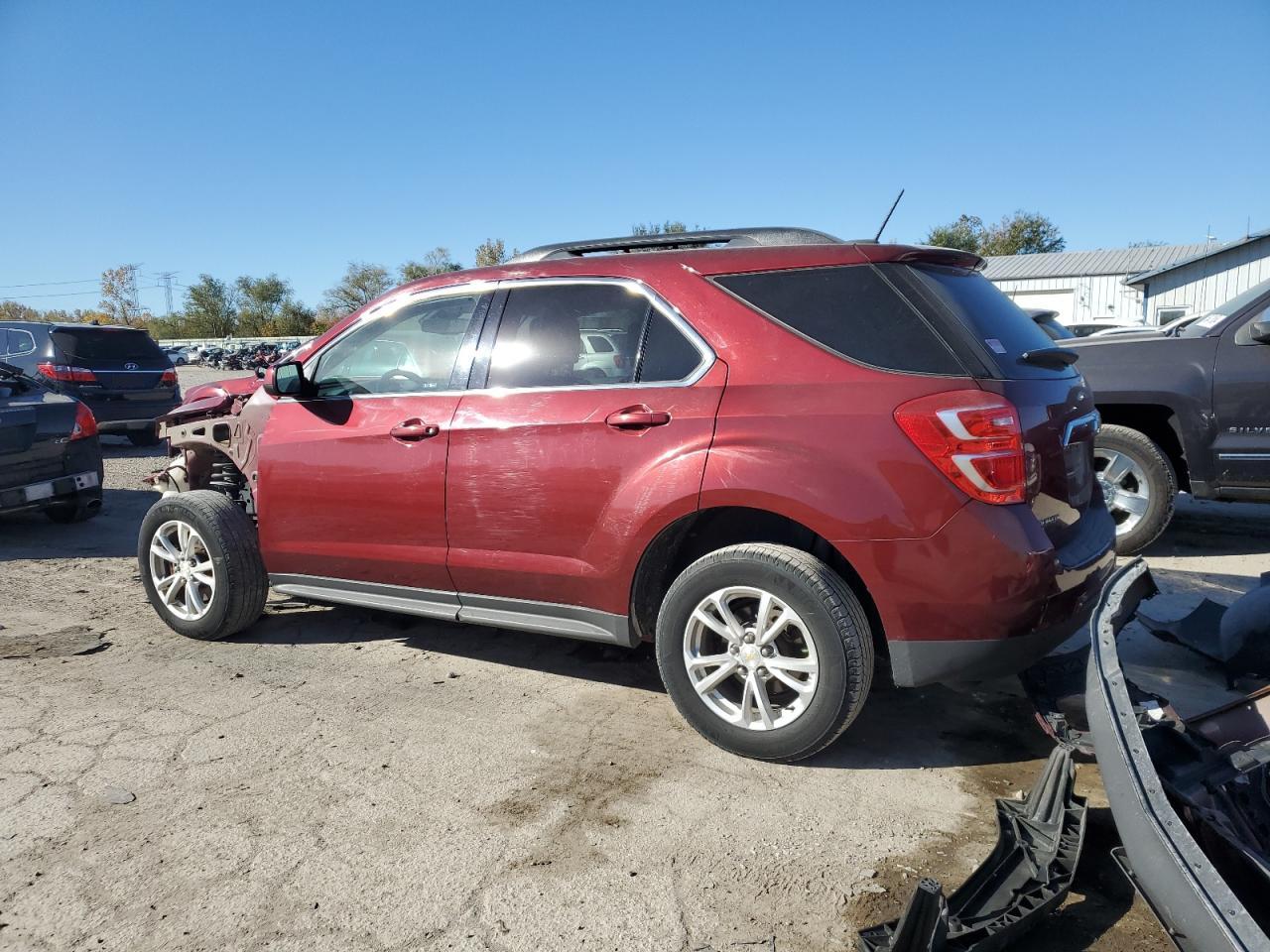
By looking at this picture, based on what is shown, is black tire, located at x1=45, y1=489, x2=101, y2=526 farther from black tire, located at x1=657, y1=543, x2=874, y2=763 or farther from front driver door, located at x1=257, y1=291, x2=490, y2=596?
black tire, located at x1=657, y1=543, x2=874, y2=763

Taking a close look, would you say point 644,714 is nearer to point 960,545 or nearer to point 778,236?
point 960,545

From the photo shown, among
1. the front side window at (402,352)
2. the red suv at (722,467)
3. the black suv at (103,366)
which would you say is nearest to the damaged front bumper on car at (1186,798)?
the red suv at (722,467)

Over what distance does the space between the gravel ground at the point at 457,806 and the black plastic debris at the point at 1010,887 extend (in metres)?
0.12

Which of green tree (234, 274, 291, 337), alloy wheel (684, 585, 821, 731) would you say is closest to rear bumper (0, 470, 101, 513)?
alloy wheel (684, 585, 821, 731)

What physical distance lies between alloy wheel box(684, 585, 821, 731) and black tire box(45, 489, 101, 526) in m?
6.46

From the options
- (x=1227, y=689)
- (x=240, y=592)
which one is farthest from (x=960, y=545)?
(x=240, y=592)

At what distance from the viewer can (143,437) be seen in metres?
13.3

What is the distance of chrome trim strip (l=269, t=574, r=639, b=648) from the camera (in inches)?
136

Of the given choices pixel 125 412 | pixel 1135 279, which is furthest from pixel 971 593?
pixel 1135 279

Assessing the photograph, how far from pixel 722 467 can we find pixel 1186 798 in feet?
5.35

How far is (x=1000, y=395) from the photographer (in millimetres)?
2818

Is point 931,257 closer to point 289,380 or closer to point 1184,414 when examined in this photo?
point 289,380

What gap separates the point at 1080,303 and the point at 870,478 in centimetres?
3717

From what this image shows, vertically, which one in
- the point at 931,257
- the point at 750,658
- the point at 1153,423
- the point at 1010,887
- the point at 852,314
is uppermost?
the point at 931,257
